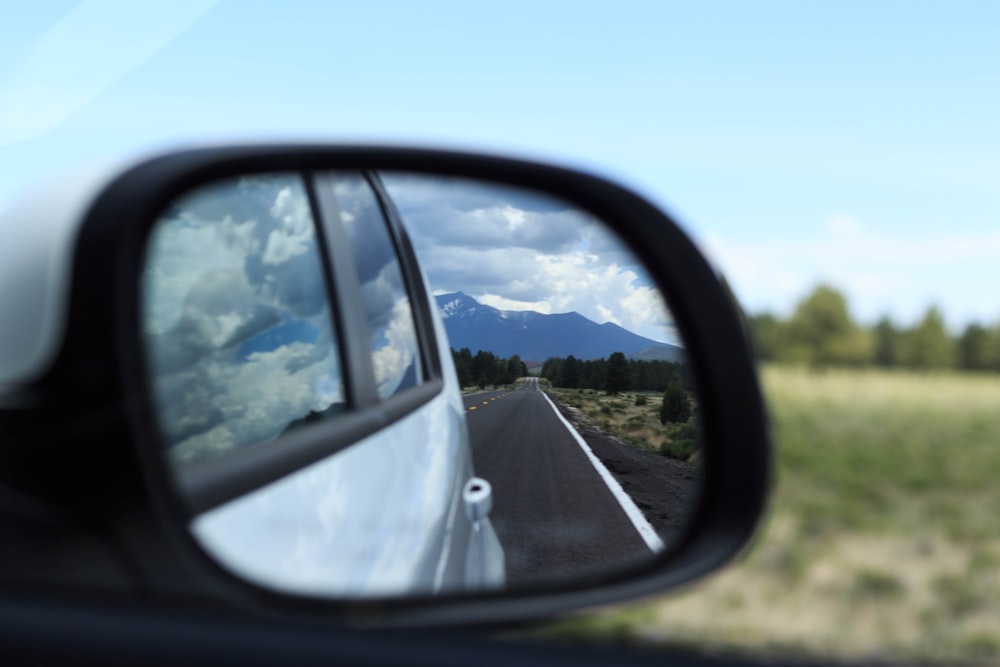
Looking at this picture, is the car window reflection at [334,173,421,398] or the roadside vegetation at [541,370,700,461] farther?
the roadside vegetation at [541,370,700,461]

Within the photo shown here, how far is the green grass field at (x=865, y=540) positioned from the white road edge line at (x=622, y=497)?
0.65m

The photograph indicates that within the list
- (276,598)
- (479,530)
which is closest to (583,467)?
(479,530)

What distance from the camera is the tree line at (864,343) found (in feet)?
25.0

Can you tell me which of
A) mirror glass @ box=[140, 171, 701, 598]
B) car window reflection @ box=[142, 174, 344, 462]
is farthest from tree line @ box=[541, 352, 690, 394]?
car window reflection @ box=[142, 174, 344, 462]

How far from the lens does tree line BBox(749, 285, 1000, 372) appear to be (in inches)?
300

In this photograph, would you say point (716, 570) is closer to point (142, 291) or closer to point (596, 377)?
point (142, 291)

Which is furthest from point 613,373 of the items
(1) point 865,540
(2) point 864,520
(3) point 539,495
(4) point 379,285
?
(2) point 864,520

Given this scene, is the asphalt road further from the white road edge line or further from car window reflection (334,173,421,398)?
car window reflection (334,173,421,398)

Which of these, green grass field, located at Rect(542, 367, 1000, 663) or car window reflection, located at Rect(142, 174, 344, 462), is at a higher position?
car window reflection, located at Rect(142, 174, 344, 462)

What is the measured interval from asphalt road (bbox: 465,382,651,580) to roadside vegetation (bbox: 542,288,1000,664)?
911mm

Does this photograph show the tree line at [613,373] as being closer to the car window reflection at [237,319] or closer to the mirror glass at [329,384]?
the mirror glass at [329,384]

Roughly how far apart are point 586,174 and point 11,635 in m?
1.29

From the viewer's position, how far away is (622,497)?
7.70 metres

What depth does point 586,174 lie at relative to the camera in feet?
6.52
